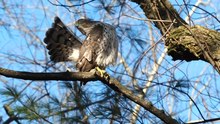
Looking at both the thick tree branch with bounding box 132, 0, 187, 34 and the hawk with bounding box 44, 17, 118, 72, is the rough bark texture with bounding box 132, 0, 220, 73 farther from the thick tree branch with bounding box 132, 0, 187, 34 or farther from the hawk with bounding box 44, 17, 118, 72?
Result: the hawk with bounding box 44, 17, 118, 72

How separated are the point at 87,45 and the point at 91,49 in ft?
0.15

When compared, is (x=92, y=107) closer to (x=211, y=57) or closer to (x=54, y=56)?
(x=54, y=56)

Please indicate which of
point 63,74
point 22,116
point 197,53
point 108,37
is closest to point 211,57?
point 197,53

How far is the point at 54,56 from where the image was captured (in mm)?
3213

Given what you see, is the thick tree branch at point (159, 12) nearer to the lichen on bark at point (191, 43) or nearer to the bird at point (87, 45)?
the lichen on bark at point (191, 43)

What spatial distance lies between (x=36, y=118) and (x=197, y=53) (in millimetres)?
1022

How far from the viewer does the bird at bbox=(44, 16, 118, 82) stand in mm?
3059

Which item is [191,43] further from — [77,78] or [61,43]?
[61,43]

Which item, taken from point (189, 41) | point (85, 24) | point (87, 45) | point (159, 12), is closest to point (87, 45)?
point (87, 45)

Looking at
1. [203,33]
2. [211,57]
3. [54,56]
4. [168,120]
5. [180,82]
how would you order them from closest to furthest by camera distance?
1. [168,120]
2. [211,57]
3. [203,33]
4. [180,82]
5. [54,56]

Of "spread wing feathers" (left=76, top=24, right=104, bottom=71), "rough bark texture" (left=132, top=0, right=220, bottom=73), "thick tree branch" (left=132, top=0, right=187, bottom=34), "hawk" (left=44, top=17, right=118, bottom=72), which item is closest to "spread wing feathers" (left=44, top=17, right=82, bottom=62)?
"hawk" (left=44, top=17, right=118, bottom=72)

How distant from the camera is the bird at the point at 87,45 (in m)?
3.06

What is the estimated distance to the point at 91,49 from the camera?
3064mm

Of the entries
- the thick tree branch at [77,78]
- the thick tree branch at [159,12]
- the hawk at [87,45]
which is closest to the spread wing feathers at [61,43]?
the hawk at [87,45]
